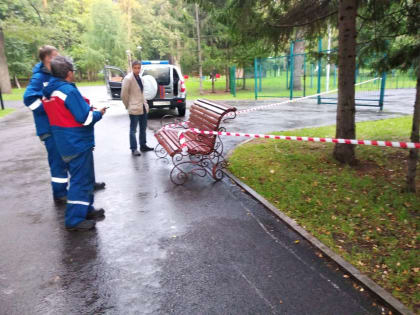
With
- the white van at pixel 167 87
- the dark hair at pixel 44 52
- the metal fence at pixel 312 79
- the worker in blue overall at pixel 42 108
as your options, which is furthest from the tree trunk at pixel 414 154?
the white van at pixel 167 87

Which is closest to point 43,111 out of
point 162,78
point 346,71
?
point 346,71

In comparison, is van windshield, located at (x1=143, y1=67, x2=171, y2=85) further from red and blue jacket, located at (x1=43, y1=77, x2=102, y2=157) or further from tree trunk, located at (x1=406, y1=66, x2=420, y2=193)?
tree trunk, located at (x1=406, y1=66, x2=420, y2=193)

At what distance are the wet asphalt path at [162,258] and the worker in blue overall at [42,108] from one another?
1.70ft

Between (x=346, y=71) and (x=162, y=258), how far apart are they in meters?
4.74

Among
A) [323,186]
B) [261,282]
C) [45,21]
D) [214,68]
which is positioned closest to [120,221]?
[261,282]

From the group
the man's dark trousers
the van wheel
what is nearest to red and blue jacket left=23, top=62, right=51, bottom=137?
the man's dark trousers

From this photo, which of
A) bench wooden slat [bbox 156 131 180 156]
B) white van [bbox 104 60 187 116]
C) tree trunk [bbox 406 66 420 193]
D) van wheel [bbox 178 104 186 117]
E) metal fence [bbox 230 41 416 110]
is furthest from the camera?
van wheel [bbox 178 104 186 117]

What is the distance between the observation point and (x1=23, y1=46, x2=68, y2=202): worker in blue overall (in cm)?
461

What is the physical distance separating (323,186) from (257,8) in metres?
4.34

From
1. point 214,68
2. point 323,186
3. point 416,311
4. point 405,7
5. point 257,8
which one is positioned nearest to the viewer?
point 416,311

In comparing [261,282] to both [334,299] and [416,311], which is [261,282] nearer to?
[334,299]

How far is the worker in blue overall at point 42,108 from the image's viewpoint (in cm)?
461

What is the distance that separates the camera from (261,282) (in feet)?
10.4

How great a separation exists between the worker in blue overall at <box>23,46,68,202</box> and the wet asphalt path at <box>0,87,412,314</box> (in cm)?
52
